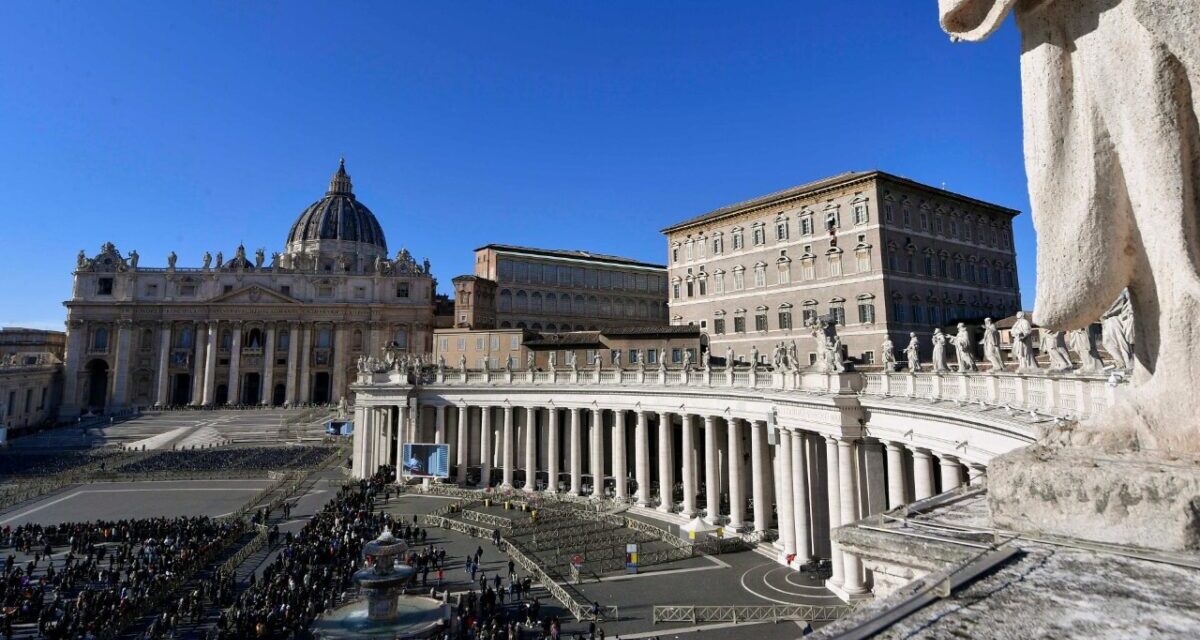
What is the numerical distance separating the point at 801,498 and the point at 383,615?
16.8m

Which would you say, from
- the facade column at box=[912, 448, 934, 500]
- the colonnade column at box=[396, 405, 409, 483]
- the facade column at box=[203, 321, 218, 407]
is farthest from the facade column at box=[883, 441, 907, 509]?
the facade column at box=[203, 321, 218, 407]

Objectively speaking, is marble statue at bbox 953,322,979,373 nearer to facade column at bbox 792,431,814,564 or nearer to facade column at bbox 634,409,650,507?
facade column at bbox 792,431,814,564

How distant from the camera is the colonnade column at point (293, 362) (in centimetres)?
9512

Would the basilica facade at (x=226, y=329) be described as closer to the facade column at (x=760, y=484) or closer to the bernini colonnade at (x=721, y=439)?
the bernini colonnade at (x=721, y=439)

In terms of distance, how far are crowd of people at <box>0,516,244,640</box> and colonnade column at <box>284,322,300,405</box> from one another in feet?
205

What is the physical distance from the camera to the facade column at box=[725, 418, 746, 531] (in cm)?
3247

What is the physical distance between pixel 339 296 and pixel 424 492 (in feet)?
212

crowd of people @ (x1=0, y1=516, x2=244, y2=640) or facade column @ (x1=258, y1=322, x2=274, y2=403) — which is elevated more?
facade column @ (x1=258, y1=322, x2=274, y2=403)

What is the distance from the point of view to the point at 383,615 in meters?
20.1

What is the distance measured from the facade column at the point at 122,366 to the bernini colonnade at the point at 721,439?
A: 65382 mm

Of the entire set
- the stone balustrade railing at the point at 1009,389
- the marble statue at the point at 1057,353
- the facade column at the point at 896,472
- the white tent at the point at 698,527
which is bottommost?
the white tent at the point at 698,527

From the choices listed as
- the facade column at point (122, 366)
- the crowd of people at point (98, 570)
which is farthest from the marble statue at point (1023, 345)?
the facade column at point (122, 366)

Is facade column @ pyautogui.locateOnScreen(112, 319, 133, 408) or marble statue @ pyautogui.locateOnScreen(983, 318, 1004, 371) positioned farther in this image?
facade column @ pyautogui.locateOnScreen(112, 319, 133, 408)

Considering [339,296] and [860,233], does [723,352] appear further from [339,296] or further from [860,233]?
[339,296]
